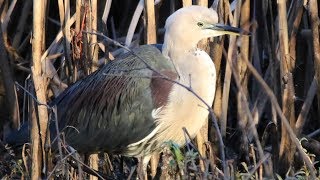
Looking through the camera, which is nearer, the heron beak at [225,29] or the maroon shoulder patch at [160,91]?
the heron beak at [225,29]

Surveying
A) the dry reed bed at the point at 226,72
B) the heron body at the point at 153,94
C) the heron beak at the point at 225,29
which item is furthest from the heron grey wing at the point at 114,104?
the heron beak at the point at 225,29

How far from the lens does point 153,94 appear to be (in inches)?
179

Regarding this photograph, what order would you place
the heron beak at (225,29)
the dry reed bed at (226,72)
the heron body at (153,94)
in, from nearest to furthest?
1. the heron beak at (225,29)
2. the heron body at (153,94)
3. the dry reed bed at (226,72)

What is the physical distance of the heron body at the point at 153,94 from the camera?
177 inches

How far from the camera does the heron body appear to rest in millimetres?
4484

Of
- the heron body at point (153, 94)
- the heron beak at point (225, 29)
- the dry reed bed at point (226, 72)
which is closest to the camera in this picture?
the heron beak at point (225, 29)

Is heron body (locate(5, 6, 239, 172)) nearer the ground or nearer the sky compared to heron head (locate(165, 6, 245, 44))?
nearer the ground

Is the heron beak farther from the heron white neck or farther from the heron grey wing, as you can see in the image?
the heron grey wing

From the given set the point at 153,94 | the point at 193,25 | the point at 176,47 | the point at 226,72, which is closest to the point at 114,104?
the point at 153,94

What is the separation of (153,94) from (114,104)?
26cm

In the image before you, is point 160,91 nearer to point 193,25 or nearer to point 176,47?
point 176,47

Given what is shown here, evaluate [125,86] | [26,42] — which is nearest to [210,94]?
[125,86]

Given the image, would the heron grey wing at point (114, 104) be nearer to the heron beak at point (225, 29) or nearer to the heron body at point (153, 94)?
the heron body at point (153, 94)

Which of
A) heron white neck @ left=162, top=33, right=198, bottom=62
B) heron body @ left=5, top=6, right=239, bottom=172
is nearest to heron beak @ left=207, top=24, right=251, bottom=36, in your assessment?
heron body @ left=5, top=6, right=239, bottom=172
